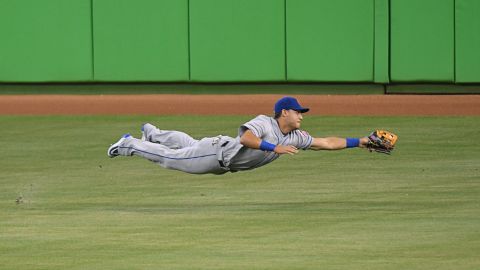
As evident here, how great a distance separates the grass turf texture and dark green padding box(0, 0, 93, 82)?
444cm

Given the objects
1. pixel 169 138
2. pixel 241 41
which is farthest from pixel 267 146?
pixel 241 41

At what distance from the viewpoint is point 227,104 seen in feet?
76.1

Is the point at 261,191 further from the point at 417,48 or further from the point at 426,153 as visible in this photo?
the point at 417,48

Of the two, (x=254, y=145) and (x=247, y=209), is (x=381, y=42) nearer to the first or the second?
(x=247, y=209)

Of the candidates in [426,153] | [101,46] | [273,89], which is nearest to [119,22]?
[101,46]

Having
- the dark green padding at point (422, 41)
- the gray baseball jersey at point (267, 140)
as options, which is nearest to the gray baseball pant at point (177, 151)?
the gray baseball jersey at point (267, 140)

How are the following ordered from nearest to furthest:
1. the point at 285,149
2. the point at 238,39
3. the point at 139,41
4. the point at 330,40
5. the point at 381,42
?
the point at 285,149 → the point at 381,42 → the point at 330,40 → the point at 238,39 → the point at 139,41

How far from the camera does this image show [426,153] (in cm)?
1755

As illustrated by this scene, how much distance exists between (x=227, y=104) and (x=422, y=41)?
3290 mm

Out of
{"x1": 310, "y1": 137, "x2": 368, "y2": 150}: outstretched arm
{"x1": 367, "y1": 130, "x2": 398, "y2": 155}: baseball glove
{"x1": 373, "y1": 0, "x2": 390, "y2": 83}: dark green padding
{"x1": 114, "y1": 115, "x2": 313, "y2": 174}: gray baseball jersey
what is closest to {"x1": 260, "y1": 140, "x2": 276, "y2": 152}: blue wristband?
{"x1": 114, "y1": 115, "x2": 313, "y2": 174}: gray baseball jersey

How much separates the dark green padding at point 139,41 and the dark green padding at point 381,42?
317 centimetres

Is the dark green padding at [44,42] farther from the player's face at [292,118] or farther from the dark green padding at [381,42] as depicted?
the player's face at [292,118]

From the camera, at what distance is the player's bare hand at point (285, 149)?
488 inches

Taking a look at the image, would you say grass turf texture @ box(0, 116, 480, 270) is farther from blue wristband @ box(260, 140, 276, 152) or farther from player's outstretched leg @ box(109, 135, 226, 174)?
blue wristband @ box(260, 140, 276, 152)
